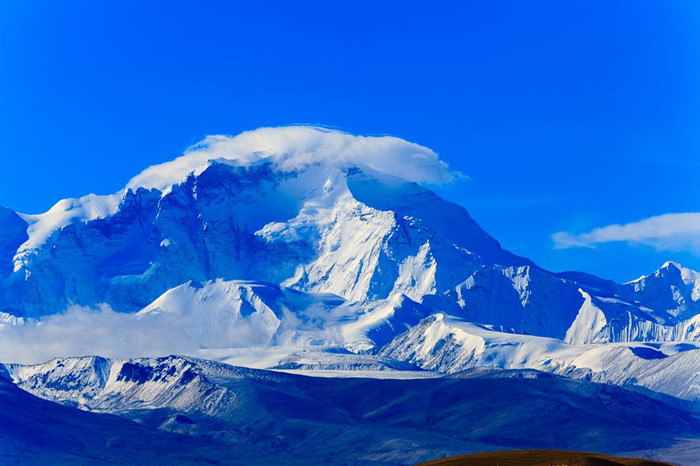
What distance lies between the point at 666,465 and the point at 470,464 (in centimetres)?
2549

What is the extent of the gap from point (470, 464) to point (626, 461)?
19.8 metres

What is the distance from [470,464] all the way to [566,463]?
14531mm

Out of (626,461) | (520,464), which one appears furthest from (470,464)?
(626,461)

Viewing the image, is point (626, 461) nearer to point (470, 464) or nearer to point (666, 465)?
point (666, 465)

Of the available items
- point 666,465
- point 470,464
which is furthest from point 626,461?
point 470,464

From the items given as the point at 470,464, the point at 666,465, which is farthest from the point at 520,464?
the point at 666,465

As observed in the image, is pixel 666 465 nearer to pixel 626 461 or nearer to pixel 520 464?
pixel 626 461

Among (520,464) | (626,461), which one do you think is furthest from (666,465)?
(520,464)

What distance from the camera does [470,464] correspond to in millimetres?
195500

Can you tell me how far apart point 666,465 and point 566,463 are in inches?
713

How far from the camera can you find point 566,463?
186m

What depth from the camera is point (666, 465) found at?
197 m

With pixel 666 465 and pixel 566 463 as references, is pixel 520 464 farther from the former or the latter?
pixel 666 465
